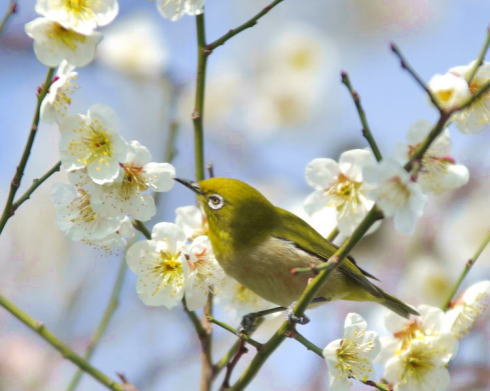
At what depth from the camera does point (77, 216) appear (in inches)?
78.9

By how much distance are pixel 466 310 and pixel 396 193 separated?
0.87m

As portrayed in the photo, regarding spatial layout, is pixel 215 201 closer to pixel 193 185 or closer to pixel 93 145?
pixel 193 185

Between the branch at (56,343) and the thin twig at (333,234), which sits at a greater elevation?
the thin twig at (333,234)

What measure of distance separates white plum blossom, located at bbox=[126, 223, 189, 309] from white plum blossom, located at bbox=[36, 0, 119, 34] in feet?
1.88

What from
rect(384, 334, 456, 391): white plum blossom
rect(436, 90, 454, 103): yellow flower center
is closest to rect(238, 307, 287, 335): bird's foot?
rect(384, 334, 456, 391): white plum blossom

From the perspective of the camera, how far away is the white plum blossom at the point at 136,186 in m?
1.90

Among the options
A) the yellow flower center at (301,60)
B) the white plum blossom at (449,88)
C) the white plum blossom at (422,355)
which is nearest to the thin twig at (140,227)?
the white plum blossom at (422,355)

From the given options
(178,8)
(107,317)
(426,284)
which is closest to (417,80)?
(178,8)

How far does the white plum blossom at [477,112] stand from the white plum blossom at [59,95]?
102 cm

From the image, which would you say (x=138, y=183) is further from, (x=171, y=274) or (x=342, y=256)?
(x=342, y=256)

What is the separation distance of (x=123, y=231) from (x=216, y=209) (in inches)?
18.9

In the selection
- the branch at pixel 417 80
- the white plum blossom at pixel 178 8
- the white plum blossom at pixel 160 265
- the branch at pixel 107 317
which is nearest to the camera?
the branch at pixel 417 80

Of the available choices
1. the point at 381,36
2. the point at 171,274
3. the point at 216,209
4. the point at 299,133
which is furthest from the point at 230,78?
the point at 171,274

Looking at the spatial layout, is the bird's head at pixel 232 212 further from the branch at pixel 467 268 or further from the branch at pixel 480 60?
the branch at pixel 480 60
